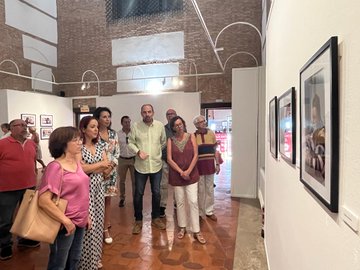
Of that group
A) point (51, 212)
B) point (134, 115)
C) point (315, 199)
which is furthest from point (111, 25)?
point (315, 199)

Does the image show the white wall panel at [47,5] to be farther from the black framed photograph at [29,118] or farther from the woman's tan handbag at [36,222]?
the woman's tan handbag at [36,222]

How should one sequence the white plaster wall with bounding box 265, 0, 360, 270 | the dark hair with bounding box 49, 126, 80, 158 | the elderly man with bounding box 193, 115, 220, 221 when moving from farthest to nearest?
the elderly man with bounding box 193, 115, 220, 221 < the dark hair with bounding box 49, 126, 80, 158 < the white plaster wall with bounding box 265, 0, 360, 270

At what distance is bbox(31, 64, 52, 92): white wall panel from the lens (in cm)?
911

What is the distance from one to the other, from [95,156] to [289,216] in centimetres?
173

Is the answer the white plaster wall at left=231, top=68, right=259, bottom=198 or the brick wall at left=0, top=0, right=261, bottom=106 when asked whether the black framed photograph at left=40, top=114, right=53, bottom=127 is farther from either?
the white plaster wall at left=231, top=68, right=259, bottom=198

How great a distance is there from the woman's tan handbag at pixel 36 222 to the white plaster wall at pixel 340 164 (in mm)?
1499

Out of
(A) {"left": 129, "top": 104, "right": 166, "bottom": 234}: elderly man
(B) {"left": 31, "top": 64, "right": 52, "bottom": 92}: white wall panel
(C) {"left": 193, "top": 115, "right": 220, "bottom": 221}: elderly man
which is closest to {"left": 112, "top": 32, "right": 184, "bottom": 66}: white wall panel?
(B) {"left": 31, "top": 64, "right": 52, "bottom": 92}: white wall panel

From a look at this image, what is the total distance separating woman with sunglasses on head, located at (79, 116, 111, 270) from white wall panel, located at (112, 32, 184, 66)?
6.63 meters

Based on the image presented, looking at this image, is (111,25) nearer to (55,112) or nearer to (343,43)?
(55,112)

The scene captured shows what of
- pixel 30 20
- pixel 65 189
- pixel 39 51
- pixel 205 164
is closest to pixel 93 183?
pixel 65 189

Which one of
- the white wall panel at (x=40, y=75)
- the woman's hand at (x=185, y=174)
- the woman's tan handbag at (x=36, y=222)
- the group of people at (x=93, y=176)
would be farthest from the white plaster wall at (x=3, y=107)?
the woman's tan handbag at (x=36, y=222)

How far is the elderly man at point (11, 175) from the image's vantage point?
2965mm

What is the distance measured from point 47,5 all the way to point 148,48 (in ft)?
13.2

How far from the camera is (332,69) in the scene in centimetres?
84
